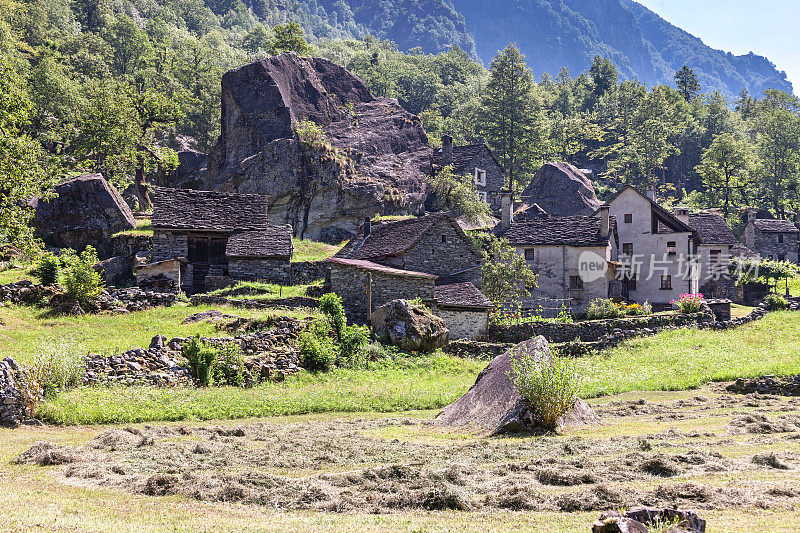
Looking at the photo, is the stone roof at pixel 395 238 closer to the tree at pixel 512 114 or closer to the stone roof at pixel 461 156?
the stone roof at pixel 461 156

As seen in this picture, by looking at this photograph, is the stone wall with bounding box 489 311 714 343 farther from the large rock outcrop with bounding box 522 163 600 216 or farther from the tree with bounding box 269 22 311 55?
the tree with bounding box 269 22 311 55

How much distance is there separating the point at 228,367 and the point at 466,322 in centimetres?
1526

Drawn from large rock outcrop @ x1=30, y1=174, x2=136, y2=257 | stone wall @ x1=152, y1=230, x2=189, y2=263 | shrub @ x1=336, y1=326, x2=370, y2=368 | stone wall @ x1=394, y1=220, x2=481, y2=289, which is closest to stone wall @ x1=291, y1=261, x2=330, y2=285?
stone wall @ x1=394, y1=220, x2=481, y2=289

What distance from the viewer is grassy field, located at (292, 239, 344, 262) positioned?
4462cm

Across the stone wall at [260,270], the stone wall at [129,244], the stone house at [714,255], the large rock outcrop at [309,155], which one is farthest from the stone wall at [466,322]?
the stone house at [714,255]

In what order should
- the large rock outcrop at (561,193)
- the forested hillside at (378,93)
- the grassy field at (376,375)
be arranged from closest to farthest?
the grassy field at (376,375)
the forested hillside at (378,93)
the large rock outcrop at (561,193)

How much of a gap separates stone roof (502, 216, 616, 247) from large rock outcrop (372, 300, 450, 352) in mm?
20458

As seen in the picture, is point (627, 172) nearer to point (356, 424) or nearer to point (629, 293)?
point (629, 293)

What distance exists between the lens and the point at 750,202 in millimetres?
82125

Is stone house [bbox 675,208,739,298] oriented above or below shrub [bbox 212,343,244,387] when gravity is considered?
above

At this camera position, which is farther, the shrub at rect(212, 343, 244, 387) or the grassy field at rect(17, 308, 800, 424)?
the shrub at rect(212, 343, 244, 387)

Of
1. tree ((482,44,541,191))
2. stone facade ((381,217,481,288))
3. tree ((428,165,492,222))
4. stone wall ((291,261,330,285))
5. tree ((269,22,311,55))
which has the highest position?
tree ((269,22,311,55))

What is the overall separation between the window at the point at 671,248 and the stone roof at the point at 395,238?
64.1ft

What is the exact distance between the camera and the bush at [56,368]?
17.1 metres
